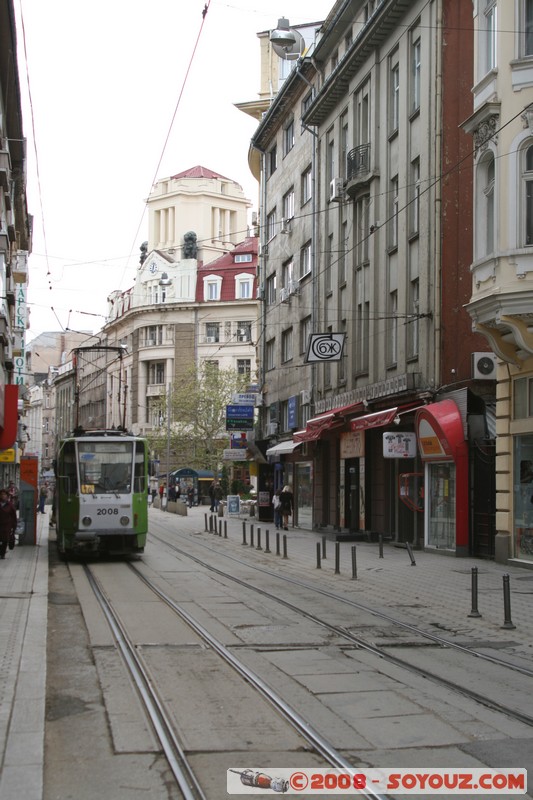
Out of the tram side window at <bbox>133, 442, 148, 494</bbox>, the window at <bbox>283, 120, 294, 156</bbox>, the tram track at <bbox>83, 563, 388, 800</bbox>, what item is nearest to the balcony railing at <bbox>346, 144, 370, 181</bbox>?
the window at <bbox>283, 120, 294, 156</bbox>

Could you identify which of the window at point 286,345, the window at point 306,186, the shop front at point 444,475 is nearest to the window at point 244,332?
the window at point 286,345

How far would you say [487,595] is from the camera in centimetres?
1683

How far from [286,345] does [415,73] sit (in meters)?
17.6

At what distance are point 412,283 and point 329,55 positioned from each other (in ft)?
45.8

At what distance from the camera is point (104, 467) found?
23.3 metres

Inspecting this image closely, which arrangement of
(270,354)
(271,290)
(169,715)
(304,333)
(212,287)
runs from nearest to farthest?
1. (169,715)
2. (304,333)
3. (271,290)
4. (270,354)
5. (212,287)

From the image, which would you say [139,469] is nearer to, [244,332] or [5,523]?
[5,523]

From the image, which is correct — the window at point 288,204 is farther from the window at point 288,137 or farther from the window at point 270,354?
the window at point 270,354

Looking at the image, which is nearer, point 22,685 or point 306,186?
point 22,685

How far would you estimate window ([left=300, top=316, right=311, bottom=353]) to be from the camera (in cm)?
3967

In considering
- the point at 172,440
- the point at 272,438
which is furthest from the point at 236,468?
the point at 272,438

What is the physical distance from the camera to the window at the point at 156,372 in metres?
87.1

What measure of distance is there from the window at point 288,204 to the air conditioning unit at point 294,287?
10.0 feet

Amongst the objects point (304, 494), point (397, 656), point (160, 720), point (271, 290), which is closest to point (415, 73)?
point (304, 494)
